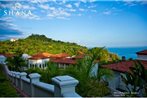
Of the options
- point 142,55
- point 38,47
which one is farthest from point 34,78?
point 38,47

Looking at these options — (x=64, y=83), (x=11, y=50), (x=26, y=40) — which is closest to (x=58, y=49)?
(x=26, y=40)

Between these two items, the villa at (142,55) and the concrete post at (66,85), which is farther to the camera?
the villa at (142,55)

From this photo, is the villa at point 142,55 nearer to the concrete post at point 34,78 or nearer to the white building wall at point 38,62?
the concrete post at point 34,78

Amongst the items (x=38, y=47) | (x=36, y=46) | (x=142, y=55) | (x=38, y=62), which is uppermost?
(x=142, y=55)

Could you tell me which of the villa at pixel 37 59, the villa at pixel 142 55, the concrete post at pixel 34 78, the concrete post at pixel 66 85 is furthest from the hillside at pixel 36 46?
the concrete post at pixel 66 85

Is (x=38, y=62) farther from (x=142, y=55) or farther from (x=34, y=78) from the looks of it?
(x=34, y=78)

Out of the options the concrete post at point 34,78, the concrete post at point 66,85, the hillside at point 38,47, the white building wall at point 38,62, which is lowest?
the white building wall at point 38,62

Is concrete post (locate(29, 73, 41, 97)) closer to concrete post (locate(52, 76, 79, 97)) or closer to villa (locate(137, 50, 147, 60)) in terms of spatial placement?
concrete post (locate(52, 76, 79, 97))

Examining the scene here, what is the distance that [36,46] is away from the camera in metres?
61.2

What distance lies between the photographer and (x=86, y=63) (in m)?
10.5

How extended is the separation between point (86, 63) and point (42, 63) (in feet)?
164

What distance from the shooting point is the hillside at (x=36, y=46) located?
5475 centimetres

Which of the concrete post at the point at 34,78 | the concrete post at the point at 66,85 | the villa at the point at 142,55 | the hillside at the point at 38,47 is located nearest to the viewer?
the concrete post at the point at 66,85

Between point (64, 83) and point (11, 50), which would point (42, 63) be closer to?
point (11, 50)
